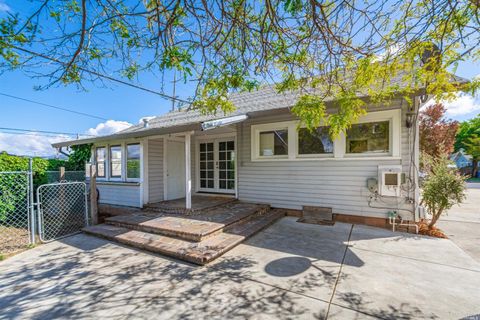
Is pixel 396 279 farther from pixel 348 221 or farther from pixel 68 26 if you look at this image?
pixel 68 26

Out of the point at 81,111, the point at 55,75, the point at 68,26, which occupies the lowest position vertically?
the point at 55,75

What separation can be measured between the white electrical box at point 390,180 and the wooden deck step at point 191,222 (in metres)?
2.91

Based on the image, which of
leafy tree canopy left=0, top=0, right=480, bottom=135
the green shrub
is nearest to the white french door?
leafy tree canopy left=0, top=0, right=480, bottom=135

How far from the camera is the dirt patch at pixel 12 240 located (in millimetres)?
3987

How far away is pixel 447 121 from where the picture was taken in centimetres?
1299

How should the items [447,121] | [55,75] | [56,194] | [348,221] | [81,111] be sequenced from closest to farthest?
[55,75] < [348,221] < [56,194] < [447,121] < [81,111]

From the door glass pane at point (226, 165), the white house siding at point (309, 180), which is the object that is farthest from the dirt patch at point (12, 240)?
the white house siding at point (309, 180)

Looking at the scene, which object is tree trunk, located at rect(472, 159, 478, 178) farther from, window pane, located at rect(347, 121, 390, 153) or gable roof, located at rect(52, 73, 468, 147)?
window pane, located at rect(347, 121, 390, 153)

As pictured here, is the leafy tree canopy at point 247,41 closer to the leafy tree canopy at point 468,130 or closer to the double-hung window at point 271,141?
the double-hung window at point 271,141

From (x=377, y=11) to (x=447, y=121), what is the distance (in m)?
15.1

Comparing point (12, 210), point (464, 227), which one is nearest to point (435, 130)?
point (464, 227)

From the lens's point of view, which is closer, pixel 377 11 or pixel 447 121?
pixel 377 11

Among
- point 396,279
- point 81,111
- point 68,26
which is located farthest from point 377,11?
point 81,111

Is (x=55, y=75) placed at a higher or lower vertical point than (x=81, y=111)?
lower
